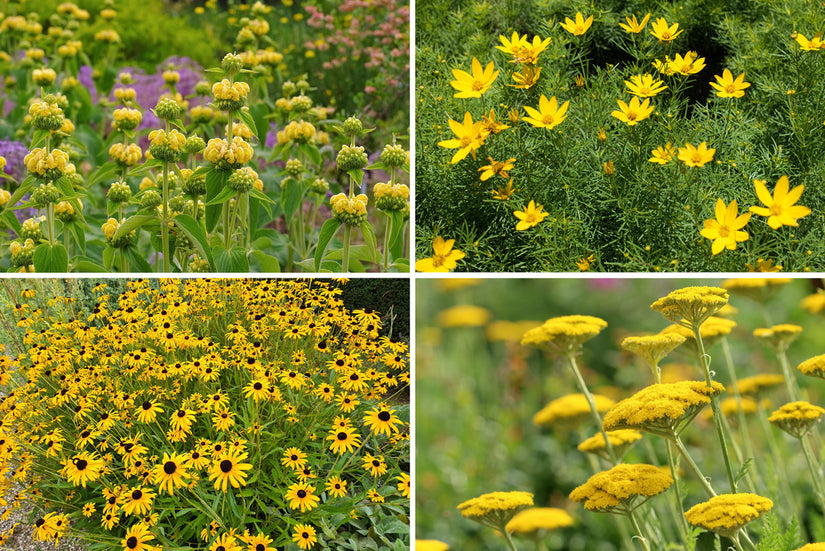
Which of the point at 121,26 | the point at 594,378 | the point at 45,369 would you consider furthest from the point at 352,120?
the point at 121,26

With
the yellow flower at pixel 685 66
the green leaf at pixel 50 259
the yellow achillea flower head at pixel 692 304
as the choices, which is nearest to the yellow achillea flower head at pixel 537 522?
the yellow achillea flower head at pixel 692 304

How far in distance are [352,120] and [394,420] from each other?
2.55 ft

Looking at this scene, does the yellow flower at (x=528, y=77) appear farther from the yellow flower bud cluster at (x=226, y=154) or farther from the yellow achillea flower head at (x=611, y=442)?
the yellow achillea flower head at (x=611, y=442)

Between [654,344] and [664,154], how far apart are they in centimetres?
82

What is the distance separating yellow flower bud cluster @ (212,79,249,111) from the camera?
62.9 inches

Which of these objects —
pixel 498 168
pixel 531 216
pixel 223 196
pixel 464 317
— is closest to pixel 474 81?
pixel 498 168

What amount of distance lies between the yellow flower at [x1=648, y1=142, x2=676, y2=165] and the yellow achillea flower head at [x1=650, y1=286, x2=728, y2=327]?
0.70 meters

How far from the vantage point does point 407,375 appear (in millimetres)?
2197

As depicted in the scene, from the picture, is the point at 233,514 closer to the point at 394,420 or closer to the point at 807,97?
the point at 394,420

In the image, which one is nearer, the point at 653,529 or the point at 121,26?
the point at 653,529

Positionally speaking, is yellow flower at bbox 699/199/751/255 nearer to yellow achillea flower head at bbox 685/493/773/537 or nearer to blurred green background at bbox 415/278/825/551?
blurred green background at bbox 415/278/825/551

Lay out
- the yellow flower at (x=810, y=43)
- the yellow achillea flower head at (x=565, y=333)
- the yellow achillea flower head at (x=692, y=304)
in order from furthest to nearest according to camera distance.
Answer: the yellow flower at (x=810, y=43) < the yellow achillea flower head at (x=565, y=333) < the yellow achillea flower head at (x=692, y=304)

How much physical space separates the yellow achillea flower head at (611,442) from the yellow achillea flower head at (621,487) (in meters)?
0.21

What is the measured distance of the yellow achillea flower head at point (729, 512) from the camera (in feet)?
3.92
